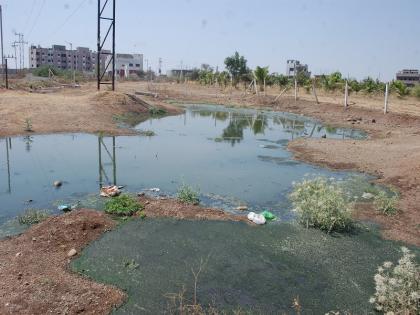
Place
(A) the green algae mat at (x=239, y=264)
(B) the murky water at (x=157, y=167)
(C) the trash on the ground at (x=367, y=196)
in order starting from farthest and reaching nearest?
(C) the trash on the ground at (x=367, y=196), (B) the murky water at (x=157, y=167), (A) the green algae mat at (x=239, y=264)

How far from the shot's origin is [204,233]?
7.98 meters

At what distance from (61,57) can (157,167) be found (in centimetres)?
11653

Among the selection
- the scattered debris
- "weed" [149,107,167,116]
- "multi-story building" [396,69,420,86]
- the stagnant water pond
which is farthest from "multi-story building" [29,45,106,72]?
the scattered debris

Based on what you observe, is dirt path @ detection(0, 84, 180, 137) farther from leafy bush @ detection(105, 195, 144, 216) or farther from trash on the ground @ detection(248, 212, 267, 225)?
trash on the ground @ detection(248, 212, 267, 225)

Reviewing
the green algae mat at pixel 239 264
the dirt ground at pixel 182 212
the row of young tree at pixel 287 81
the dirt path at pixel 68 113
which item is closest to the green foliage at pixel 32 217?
the green algae mat at pixel 239 264

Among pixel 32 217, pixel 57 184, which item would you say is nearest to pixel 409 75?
pixel 57 184

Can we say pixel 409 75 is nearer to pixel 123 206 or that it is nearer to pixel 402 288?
pixel 123 206

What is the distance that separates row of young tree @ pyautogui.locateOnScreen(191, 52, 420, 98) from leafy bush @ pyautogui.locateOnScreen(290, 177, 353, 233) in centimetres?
2627

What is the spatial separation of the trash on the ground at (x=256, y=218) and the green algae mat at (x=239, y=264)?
0.68ft

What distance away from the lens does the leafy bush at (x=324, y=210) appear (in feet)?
26.8

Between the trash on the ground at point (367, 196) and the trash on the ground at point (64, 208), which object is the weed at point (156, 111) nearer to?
the trash on the ground at point (64, 208)

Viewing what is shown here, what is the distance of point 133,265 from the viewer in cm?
653

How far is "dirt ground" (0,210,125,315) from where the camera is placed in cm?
534

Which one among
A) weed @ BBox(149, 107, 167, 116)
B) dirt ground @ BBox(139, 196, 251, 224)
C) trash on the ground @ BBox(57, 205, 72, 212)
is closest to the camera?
dirt ground @ BBox(139, 196, 251, 224)
